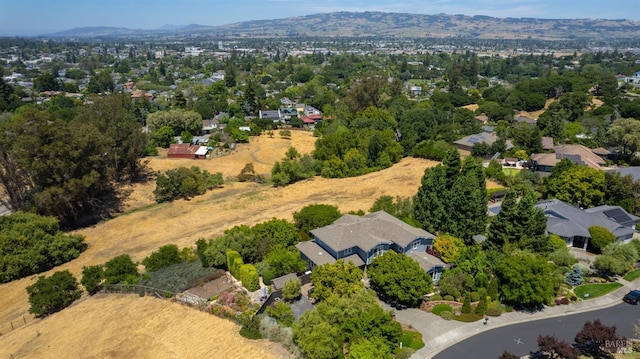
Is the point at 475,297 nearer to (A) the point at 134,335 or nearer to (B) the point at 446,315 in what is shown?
(B) the point at 446,315

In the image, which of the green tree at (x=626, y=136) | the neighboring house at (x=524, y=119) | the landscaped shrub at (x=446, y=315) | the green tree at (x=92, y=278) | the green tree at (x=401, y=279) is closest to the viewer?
the landscaped shrub at (x=446, y=315)

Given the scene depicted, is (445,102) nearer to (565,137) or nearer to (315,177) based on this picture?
(565,137)

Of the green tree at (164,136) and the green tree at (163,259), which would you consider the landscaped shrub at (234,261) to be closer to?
the green tree at (163,259)

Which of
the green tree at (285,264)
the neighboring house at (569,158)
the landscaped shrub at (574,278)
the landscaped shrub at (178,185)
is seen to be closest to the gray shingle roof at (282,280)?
the green tree at (285,264)

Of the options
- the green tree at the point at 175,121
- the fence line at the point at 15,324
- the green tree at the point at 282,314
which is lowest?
the fence line at the point at 15,324

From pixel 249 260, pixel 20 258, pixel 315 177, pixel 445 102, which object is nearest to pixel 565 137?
pixel 445 102

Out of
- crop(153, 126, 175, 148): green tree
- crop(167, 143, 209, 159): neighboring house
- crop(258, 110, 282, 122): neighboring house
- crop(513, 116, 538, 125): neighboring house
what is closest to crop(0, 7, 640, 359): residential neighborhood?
crop(167, 143, 209, 159): neighboring house
